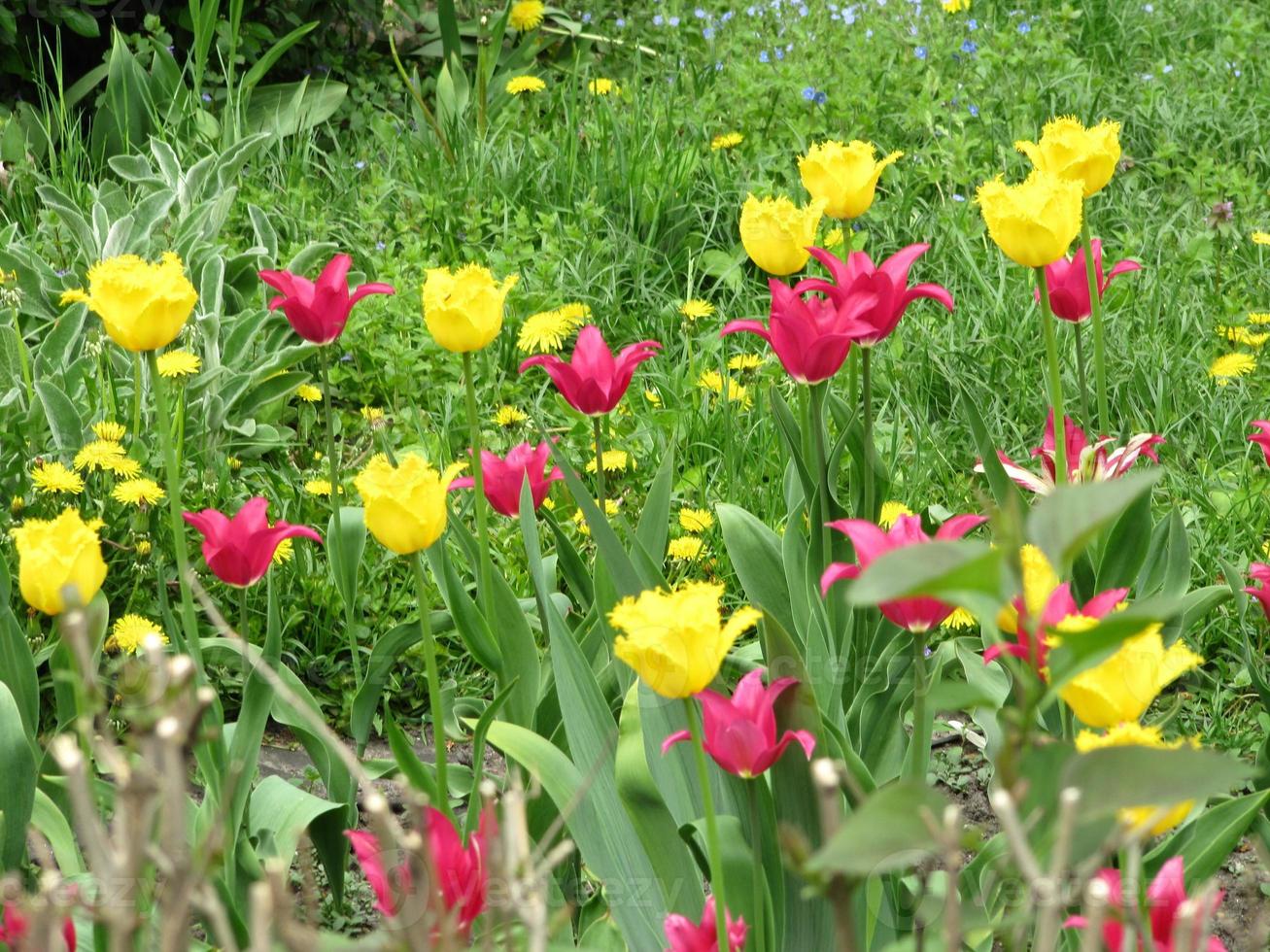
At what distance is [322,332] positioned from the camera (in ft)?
5.89

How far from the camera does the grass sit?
2.63m

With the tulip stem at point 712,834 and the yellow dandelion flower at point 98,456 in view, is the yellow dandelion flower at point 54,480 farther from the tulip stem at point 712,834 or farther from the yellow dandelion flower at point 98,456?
the tulip stem at point 712,834

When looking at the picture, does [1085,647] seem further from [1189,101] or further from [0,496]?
[1189,101]

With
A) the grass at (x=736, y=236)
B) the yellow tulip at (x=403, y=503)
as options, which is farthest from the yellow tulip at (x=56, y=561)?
the grass at (x=736, y=236)

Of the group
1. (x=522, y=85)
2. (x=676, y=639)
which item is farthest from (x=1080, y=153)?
(x=522, y=85)

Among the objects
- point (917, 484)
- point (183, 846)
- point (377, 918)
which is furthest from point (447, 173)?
point (183, 846)

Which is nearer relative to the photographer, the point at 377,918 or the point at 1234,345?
the point at 377,918

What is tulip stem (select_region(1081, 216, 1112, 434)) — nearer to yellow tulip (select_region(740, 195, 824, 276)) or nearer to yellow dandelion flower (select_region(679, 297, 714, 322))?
yellow tulip (select_region(740, 195, 824, 276))

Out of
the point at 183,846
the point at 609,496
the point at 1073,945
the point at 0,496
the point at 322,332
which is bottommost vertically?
the point at 609,496

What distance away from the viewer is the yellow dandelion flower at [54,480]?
81.7 inches

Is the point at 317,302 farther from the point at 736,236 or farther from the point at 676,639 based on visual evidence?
the point at 736,236

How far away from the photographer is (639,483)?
2.72 metres

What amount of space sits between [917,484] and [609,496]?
55cm

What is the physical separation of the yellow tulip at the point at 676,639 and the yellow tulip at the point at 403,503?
0.25 m
